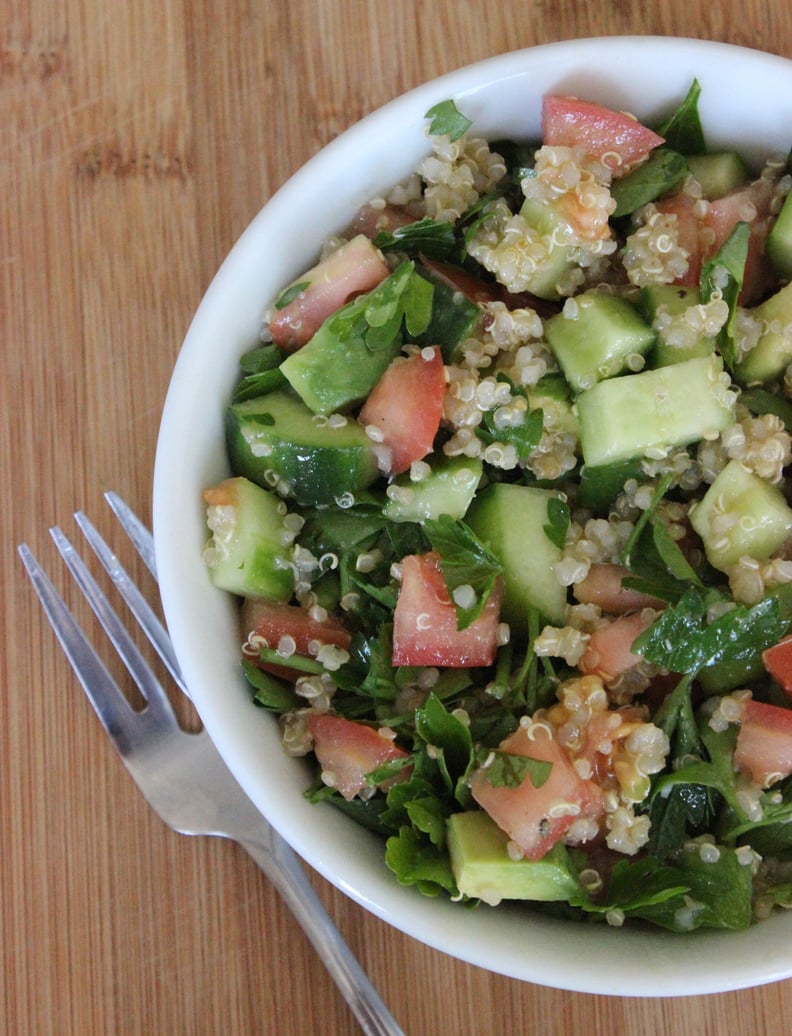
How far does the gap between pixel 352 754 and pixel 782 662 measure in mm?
480

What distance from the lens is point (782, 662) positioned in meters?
1.08

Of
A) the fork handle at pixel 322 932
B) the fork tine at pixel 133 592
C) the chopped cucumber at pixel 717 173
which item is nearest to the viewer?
the chopped cucumber at pixel 717 173

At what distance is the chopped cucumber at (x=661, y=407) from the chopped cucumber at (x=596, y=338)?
0.08 feet

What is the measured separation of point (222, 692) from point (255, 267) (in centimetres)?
50

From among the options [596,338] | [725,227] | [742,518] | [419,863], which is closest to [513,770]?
[419,863]

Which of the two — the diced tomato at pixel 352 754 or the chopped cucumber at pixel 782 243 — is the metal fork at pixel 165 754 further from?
the chopped cucumber at pixel 782 243

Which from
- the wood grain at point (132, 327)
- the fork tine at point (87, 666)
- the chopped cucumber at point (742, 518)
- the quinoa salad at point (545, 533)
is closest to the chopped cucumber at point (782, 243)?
the quinoa salad at point (545, 533)

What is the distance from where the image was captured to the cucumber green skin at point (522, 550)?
45.1 inches

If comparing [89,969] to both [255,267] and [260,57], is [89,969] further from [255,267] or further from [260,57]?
[260,57]

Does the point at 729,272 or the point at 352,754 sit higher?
the point at 729,272

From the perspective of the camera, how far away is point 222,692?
3.73 ft

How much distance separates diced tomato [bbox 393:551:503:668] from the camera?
44.5 inches

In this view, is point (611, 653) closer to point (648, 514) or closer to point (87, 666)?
point (648, 514)

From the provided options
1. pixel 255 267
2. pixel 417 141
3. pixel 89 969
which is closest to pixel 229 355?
pixel 255 267
